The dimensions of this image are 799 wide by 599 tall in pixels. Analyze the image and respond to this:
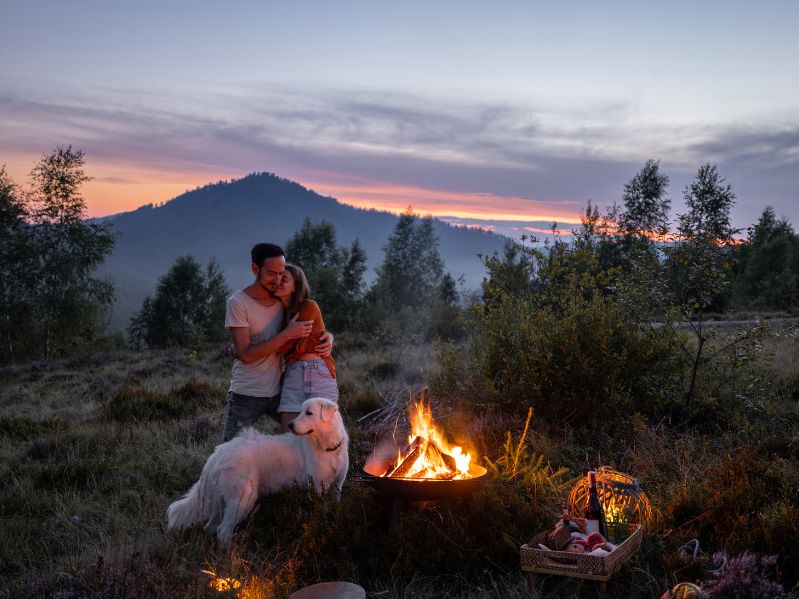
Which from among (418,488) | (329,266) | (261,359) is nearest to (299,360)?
(261,359)

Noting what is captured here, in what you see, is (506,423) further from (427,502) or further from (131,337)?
(131,337)

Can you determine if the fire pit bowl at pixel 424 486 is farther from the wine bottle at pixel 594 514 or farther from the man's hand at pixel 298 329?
the man's hand at pixel 298 329

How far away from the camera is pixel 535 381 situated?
A: 732 cm

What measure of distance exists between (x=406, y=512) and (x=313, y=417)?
1019mm

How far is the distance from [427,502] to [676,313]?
165 inches

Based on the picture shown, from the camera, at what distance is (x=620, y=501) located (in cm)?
463

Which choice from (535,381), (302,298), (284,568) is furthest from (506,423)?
(284,568)

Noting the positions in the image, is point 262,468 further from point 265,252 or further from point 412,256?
point 412,256

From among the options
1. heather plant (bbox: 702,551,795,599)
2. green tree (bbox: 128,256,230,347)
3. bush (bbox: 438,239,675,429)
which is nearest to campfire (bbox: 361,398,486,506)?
heather plant (bbox: 702,551,795,599)

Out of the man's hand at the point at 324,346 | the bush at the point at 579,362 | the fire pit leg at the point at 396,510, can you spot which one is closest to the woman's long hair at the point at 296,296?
the man's hand at the point at 324,346

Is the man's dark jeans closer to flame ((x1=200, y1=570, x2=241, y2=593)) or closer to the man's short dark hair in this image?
the man's short dark hair

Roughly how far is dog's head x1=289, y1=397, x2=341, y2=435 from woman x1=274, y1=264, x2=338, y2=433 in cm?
67

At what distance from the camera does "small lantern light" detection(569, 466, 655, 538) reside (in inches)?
181

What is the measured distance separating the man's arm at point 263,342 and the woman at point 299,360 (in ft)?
0.58
